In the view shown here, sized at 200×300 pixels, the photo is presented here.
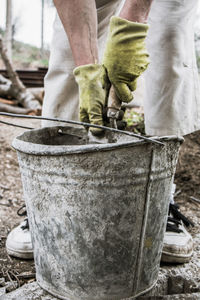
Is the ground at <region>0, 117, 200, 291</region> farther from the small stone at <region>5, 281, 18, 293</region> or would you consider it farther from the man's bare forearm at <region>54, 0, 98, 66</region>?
the man's bare forearm at <region>54, 0, 98, 66</region>

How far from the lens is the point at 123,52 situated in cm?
131

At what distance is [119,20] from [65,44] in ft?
2.38

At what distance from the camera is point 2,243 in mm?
1899

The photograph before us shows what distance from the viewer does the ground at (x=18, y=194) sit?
162 cm

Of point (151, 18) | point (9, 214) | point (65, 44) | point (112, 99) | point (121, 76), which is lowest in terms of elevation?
point (9, 214)

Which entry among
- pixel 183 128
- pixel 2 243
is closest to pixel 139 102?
pixel 183 128

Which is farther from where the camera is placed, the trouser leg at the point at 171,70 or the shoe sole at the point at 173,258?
the trouser leg at the point at 171,70

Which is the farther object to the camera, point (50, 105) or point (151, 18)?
point (50, 105)

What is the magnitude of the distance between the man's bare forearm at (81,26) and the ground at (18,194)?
1085mm

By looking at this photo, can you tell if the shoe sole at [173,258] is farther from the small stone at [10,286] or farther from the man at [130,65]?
the small stone at [10,286]

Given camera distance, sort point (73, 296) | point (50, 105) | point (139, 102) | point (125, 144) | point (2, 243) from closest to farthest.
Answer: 1. point (125, 144)
2. point (73, 296)
3. point (2, 243)
4. point (50, 105)
5. point (139, 102)

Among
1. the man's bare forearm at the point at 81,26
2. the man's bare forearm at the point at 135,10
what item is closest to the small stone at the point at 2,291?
the man's bare forearm at the point at 81,26

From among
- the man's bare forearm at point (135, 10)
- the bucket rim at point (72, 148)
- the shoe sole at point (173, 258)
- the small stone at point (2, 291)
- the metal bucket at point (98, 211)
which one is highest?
the man's bare forearm at point (135, 10)

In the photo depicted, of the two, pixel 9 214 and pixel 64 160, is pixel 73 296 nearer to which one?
pixel 64 160
